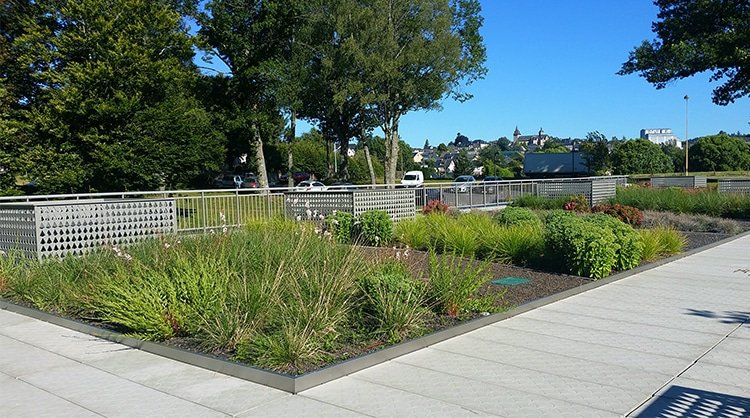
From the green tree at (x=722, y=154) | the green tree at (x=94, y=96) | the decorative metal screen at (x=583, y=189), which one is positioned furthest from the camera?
the green tree at (x=722, y=154)

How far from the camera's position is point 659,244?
11875 mm

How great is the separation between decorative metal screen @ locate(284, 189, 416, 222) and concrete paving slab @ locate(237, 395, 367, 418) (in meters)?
9.73

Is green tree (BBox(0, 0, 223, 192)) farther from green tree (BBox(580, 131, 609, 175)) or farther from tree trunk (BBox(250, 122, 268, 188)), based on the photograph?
green tree (BBox(580, 131, 609, 175))

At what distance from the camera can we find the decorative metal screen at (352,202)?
1509 centimetres

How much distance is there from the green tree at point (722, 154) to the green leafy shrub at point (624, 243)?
3229 inches

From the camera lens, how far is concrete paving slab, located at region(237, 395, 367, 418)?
4.33 m

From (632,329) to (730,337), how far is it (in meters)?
0.95

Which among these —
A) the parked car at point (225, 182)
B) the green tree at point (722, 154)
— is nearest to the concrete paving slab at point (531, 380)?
the parked car at point (225, 182)

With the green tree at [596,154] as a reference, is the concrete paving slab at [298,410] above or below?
below

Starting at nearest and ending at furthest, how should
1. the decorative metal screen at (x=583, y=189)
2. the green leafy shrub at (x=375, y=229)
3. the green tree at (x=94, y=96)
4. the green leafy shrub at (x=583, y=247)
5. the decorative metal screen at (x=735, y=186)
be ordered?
the green leafy shrub at (x=583, y=247), the green leafy shrub at (x=375, y=229), the green tree at (x=94, y=96), the decorative metal screen at (x=583, y=189), the decorative metal screen at (x=735, y=186)

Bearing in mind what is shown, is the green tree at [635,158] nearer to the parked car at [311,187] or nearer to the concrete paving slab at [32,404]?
the parked car at [311,187]

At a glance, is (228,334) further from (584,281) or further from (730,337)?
(584,281)

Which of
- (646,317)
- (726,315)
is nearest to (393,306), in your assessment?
(646,317)

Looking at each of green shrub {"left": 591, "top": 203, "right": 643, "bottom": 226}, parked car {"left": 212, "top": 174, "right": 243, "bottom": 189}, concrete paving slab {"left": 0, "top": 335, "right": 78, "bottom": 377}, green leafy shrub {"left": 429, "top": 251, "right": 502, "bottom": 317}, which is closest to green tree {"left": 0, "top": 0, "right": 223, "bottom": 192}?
green shrub {"left": 591, "top": 203, "right": 643, "bottom": 226}
